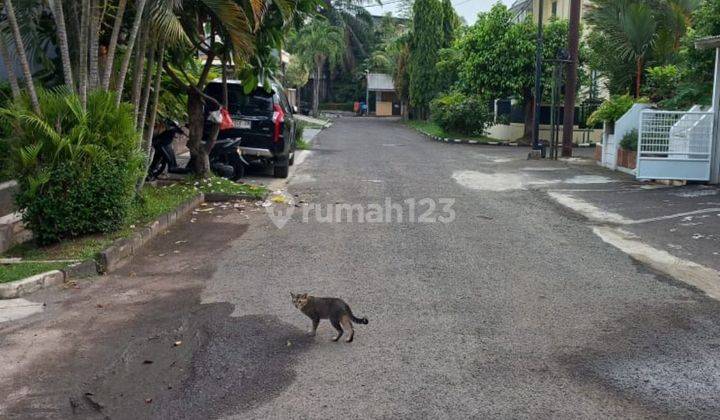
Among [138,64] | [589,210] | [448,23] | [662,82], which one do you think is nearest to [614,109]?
[662,82]

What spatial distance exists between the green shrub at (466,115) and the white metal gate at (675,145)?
52.8 feet

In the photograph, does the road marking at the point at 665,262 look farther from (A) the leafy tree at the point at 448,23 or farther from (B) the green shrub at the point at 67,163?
(A) the leafy tree at the point at 448,23

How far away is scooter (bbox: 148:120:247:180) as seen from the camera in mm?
13547

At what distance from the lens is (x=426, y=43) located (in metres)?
45.2

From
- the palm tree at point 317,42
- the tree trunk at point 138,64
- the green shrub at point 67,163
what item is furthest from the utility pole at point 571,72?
the palm tree at point 317,42

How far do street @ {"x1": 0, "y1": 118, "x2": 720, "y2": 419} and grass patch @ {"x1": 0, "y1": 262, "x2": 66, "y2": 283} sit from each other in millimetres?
385

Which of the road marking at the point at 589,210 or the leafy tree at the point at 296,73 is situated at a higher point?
the leafy tree at the point at 296,73

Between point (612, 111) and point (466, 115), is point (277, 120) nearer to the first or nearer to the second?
point (612, 111)

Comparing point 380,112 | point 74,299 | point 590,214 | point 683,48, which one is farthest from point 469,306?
point 380,112

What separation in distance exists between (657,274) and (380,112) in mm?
60107

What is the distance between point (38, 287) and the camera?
271 inches

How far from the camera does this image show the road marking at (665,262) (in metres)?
7.47

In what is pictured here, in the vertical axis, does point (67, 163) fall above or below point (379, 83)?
below

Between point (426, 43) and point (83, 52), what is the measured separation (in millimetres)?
38254
